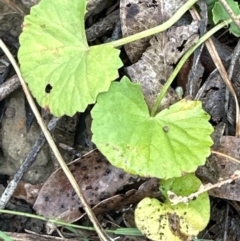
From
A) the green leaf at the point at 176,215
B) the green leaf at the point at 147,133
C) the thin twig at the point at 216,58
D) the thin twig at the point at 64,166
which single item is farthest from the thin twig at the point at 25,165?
the thin twig at the point at 216,58

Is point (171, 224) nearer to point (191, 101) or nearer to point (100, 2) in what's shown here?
point (191, 101)

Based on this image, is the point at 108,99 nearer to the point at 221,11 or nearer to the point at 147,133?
the point at 147,133

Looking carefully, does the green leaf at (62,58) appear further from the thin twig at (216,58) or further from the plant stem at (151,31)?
the thin twig at (216,58)

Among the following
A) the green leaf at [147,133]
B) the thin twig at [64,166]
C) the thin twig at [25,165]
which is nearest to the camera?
the green leaf at [147,133]

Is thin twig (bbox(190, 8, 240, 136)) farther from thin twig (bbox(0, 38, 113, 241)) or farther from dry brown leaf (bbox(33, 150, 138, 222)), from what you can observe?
thin twig (bbox(0, 38, 113, 241))

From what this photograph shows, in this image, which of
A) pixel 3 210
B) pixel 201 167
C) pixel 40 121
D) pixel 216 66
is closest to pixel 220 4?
pixel 216 66

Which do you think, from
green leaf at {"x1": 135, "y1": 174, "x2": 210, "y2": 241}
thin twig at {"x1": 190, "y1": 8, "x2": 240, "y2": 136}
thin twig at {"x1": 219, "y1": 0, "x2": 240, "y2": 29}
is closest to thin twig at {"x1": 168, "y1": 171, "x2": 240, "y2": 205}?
green leaf at {"x1": 135, "y1": 174, "x2": 210, "y2": 241}

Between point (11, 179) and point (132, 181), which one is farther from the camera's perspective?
point (11, 179)
